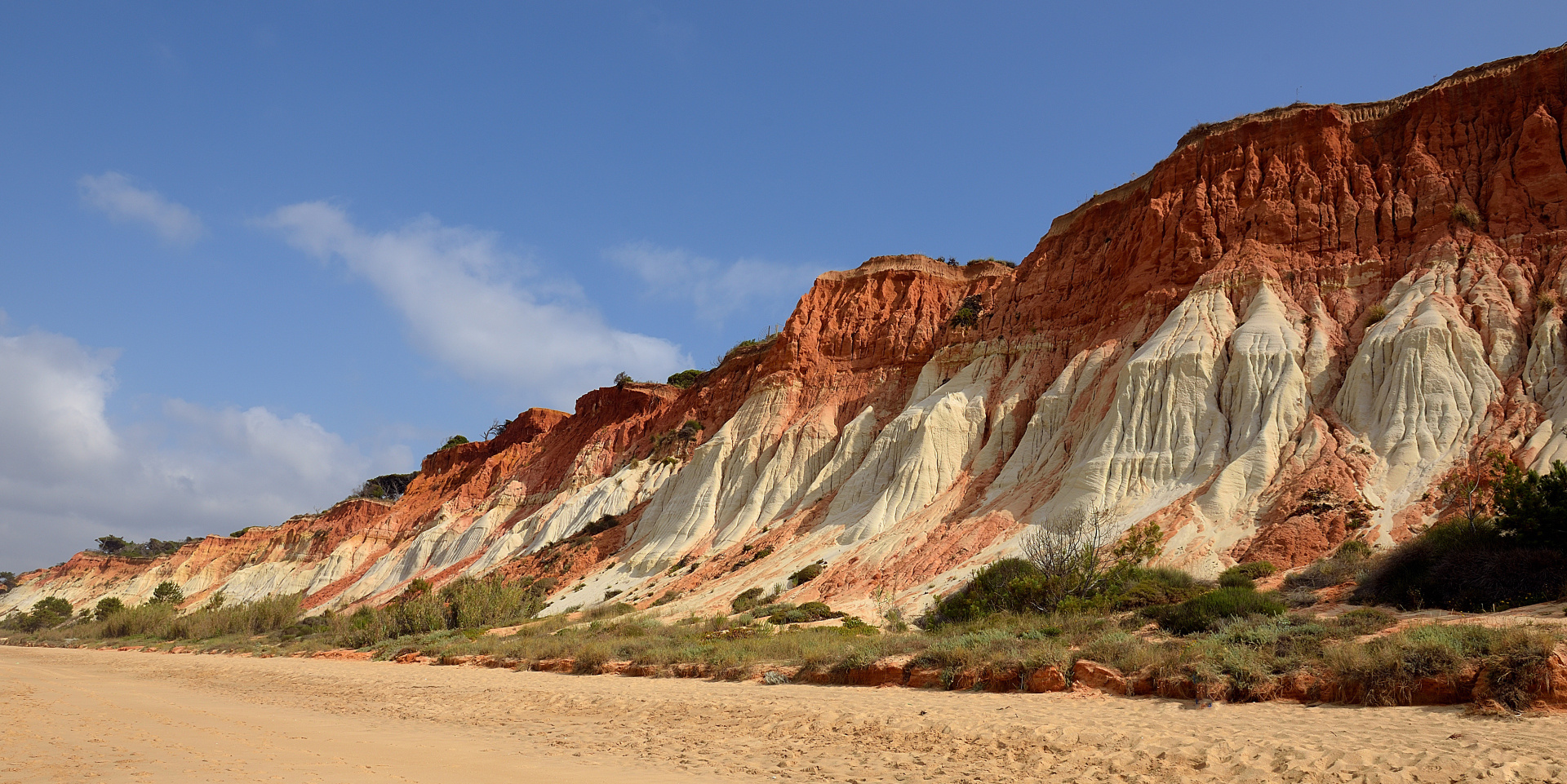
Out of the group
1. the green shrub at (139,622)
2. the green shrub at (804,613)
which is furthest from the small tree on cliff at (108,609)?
the green shrub at (804,613)

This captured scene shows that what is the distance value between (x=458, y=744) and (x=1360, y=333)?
28867 mm

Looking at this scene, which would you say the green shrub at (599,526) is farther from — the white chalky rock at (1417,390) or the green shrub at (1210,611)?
the green shrub at (1210,611)

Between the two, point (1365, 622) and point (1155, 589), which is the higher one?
point (1155, 589)

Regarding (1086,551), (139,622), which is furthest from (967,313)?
(139,622)

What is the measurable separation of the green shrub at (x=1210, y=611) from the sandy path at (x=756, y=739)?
4.55m

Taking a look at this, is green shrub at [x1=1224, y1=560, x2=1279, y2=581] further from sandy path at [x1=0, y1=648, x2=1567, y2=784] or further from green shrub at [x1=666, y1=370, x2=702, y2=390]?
green shrub at [x1=666, y1=370, x2=702, y2=390]

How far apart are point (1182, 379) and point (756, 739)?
22800 mm

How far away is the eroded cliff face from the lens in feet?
77.8

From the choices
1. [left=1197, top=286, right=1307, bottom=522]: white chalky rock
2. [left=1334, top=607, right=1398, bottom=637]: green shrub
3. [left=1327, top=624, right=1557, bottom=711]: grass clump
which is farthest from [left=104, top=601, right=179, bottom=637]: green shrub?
[left=1327, top=624, right=1557, bottom=711]: grass clump

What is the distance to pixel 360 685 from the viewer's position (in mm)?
17094

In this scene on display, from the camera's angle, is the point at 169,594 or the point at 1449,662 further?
the point at 169,594

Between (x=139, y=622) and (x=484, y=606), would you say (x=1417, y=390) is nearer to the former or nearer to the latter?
(x=484, y=606)

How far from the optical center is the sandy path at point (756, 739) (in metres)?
7.85

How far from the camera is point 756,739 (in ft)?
33.9
